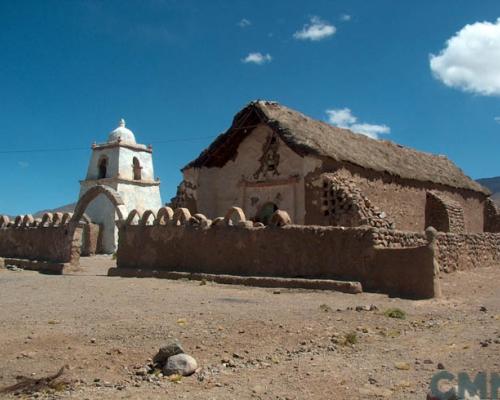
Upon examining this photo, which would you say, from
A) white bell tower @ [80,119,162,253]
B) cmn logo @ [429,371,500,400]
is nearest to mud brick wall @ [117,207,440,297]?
cmn logo @ [429,371,500,400]

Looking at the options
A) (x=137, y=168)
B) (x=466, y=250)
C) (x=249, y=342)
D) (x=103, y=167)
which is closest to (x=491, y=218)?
(x=466, y=250)

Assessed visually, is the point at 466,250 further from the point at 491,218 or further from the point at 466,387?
the point at 466,387

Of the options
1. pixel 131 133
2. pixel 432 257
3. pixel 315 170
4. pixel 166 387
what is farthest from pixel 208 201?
pixel 131 133

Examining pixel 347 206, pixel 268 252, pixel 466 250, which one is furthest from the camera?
pixel 466 250

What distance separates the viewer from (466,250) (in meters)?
13.4

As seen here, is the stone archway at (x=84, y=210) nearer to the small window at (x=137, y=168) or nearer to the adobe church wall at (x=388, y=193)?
the adobe church wall at (x=388, y=193)

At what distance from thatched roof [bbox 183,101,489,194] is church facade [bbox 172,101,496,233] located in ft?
0.11

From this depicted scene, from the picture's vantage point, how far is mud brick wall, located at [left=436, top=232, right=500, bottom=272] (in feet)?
39.9

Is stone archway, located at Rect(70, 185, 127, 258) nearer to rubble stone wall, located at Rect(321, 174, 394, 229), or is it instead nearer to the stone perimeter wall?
the stone perimeter wall

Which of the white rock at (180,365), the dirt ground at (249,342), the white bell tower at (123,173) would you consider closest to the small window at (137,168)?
the white bell tower at (123,173)

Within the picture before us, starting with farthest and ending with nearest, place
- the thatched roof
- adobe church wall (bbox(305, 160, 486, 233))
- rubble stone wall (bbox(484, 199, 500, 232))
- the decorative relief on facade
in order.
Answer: rubble stone wall (bbox(484, 199, 500, 232)) < the decorative relief on facade < the thatched roof < adobe church wall (bbox(305, 160, 486, 233))

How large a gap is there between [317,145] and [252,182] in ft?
9.71

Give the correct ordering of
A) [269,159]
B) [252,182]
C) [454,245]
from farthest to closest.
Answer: [252,182] < [269,159] < [454,245]

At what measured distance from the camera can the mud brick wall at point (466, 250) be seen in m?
12.2
